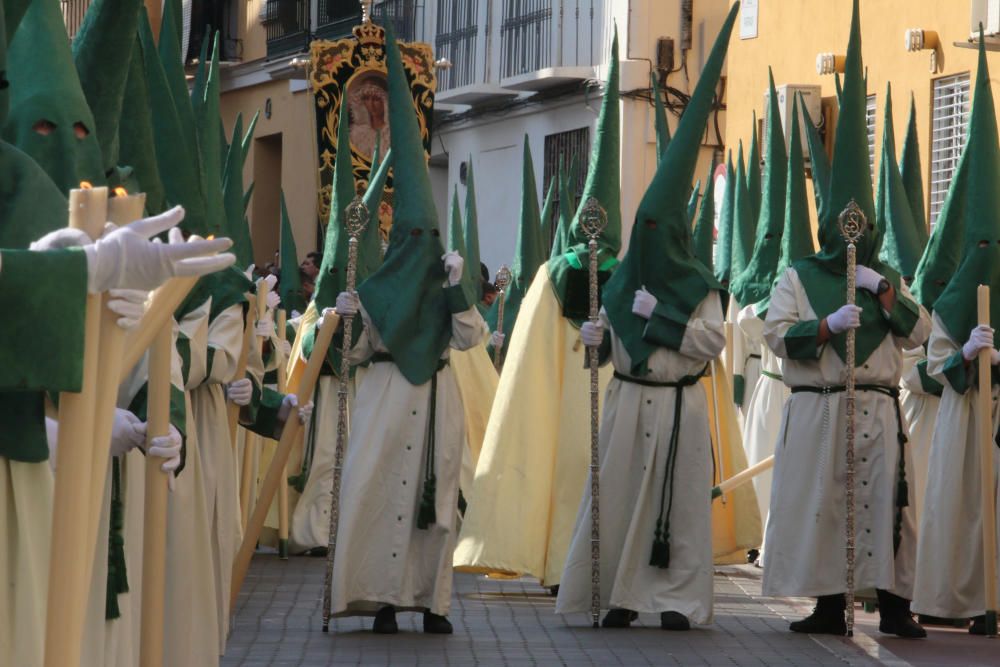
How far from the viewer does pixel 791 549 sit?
423 inches

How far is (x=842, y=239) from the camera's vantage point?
10.9 m

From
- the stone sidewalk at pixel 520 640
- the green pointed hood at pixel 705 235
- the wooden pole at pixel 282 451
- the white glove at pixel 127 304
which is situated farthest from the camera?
the green pointed hood at pixel 705 235

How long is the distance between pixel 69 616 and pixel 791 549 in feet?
22.6

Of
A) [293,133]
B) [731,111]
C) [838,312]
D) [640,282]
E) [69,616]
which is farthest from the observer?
[293,133]

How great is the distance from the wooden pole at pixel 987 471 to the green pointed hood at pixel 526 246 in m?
4.91

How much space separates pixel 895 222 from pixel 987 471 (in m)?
2.96

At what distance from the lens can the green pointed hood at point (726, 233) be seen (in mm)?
16672

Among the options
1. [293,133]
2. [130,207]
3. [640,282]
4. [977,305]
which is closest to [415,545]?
[640,282]

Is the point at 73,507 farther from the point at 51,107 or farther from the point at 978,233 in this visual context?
the point at 978,233

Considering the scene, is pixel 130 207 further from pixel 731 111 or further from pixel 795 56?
pixel 731 111

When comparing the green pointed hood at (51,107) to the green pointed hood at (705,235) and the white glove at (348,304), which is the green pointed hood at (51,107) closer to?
the white glove at (348,304)

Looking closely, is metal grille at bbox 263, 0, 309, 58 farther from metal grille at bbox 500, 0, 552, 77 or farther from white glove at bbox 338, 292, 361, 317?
white glove at bbox 338, 292, 361, 317

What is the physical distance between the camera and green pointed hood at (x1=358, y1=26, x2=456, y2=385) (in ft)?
34.8

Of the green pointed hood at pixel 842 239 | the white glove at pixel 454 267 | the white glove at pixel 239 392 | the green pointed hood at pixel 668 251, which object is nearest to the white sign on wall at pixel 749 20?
the green pointed hood at pixel 842 239
